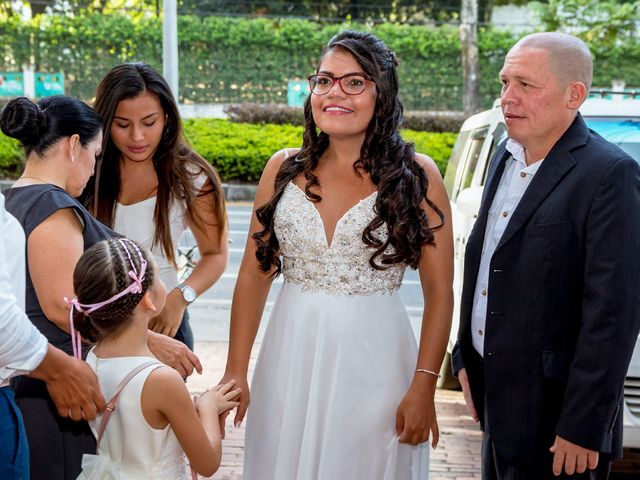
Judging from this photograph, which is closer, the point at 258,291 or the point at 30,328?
the point at 30,328

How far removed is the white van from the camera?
4.52 meters

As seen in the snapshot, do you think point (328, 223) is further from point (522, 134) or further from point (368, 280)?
point (522, 134)

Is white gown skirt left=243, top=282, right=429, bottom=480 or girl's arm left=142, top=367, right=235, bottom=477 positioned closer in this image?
girl's arm left=142, top=367, right=235, bottom=477

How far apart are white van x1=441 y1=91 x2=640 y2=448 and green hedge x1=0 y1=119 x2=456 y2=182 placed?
1257cm

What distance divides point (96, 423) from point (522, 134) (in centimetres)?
166

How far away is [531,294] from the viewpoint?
2869mm

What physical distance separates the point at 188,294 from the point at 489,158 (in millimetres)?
3025

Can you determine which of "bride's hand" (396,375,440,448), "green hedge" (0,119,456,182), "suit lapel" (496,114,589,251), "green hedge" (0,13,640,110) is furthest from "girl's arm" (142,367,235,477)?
"green hedge" (0,13,640,110)

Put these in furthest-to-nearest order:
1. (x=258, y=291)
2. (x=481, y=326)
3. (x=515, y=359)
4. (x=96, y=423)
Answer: (x=258, y=291) < (x=481, y=326) < (x=515, y=359) < (x=96, y=423)

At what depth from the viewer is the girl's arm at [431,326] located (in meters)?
3.20

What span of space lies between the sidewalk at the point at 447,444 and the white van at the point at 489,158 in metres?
0.44

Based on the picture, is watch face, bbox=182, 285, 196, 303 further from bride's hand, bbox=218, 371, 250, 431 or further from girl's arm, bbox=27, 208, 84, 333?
girl's arm, bbox=27, 208, 84, 333

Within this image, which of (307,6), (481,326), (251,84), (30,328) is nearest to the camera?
(30,328)

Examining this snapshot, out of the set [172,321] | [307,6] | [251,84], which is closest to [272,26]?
[251,84]
